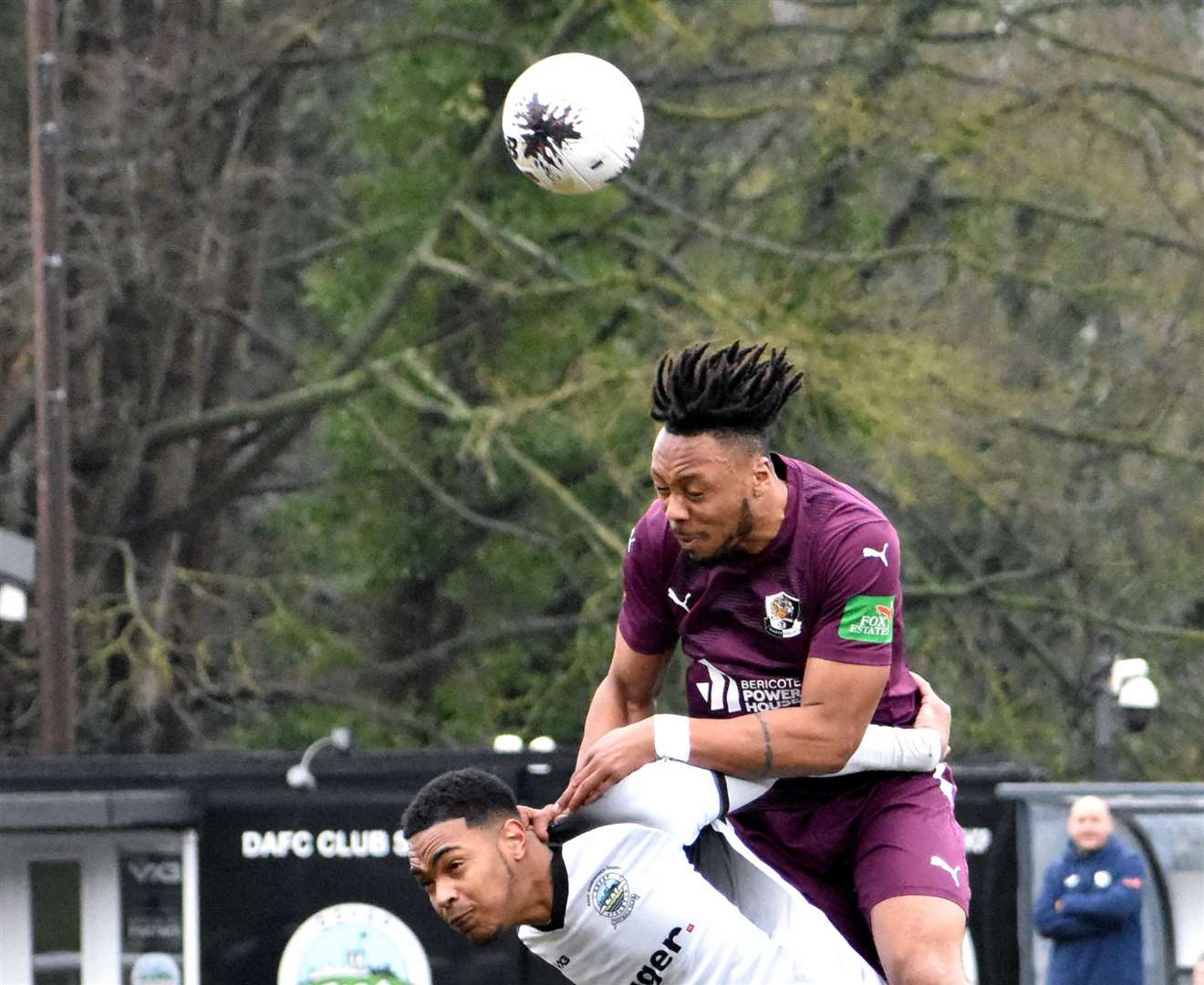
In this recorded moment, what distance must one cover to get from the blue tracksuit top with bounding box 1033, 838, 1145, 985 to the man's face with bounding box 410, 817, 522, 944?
4.35 metres

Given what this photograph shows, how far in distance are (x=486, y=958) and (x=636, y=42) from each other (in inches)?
462

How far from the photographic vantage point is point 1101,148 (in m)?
18.5

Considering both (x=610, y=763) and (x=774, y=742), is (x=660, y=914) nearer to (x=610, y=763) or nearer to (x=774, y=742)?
(x=610, y=763)

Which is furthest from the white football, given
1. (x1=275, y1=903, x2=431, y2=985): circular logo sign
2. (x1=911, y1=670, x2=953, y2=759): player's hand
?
(x1=275, y1=903, x2=431, y2=985): circular logo sign

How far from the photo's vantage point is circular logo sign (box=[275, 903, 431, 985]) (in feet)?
31.6

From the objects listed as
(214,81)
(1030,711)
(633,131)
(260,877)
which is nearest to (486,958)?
(260,877)

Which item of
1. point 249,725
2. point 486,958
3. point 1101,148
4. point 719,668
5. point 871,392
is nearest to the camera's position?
point 719,668

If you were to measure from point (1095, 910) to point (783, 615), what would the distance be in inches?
155

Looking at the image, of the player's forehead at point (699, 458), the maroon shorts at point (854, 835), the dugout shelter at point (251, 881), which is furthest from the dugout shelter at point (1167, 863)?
the player's forehead at point (699, 458)

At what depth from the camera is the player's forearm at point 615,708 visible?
5363 mm

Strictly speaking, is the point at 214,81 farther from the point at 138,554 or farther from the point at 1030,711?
the point at 1030,711

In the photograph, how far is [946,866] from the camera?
4953 millimetres

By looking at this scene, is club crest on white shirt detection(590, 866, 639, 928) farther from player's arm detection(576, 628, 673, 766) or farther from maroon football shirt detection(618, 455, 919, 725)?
player's arm detection(576, 628, 673, 766)

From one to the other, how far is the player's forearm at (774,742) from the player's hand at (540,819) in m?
0.33
